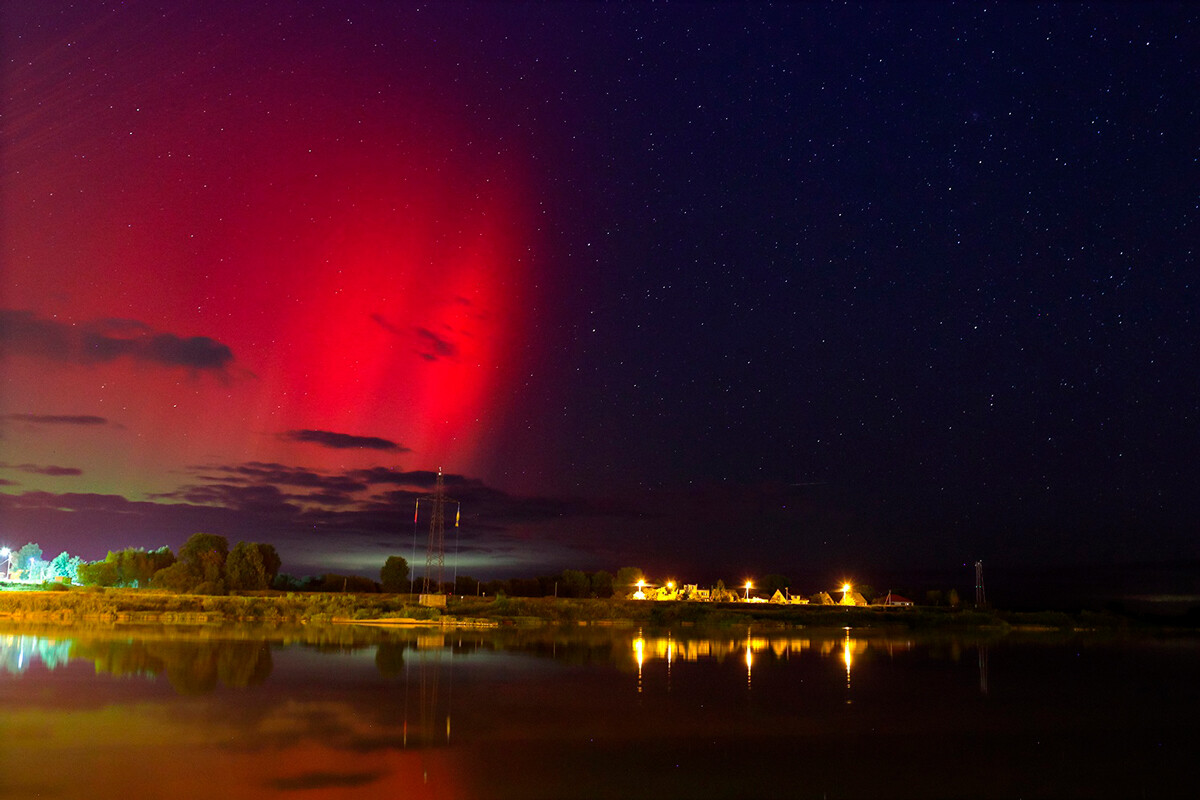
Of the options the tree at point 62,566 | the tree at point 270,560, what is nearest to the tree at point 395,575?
the tree at point 270,560

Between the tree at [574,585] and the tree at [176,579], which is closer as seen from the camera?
the tree at [176,579]

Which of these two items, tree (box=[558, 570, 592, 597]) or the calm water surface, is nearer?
the calm water surface

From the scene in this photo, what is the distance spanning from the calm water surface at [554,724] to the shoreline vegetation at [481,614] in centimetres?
1281

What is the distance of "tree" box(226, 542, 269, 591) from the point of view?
76669mm

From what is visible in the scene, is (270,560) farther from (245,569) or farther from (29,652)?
(29,652)

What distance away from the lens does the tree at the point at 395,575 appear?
93062mm

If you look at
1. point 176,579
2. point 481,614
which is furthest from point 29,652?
point 176,579

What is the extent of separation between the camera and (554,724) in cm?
1752

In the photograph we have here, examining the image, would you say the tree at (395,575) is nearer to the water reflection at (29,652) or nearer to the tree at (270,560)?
the tree at (270,560)

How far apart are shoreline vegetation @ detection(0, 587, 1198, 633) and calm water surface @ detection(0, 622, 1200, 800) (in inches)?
505

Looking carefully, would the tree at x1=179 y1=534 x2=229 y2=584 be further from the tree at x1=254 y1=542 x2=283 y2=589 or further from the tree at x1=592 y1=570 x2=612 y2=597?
the tree at x1=592 y1=570 x2=612 y2=597

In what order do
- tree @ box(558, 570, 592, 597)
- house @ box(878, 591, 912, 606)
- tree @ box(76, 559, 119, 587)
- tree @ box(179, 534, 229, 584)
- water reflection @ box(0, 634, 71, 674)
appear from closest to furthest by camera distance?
water reflection @ box(0, 634, 71, 674), tree @ box(179, 534, 229, 584), tree @ box(76, 559, 119, 587), house @ box(878, 591, 912, 606), tree @ box(558, 570, 592, 597)

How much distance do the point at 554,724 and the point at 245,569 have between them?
6973 cm

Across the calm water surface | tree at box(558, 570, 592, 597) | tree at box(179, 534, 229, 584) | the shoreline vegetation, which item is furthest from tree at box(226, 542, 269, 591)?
the calm water surface
